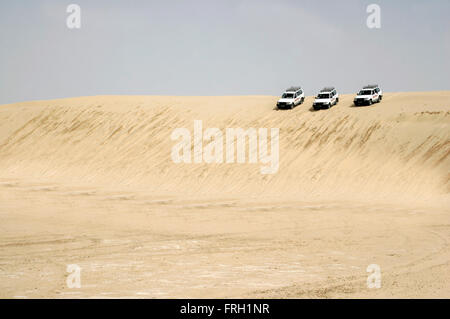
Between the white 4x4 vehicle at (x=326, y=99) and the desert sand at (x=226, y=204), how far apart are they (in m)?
1.13

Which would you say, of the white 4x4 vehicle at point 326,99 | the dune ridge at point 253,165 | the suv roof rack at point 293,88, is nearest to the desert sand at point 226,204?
the dune ridge at point 253,165

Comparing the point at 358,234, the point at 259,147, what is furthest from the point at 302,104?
the point at 358,234

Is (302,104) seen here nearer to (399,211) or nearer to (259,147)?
(259,147)

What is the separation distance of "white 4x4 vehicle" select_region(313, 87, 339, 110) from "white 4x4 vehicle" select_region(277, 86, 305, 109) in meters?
2.04

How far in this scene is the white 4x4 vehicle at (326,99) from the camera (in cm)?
3700

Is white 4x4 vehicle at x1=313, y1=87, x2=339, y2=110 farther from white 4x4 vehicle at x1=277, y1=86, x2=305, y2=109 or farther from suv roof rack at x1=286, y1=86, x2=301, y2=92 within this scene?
suv roof rack at x1=286, y1=86, x2=301, y2=92

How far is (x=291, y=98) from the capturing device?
129 ft

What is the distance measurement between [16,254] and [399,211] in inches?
558

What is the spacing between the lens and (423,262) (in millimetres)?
12391

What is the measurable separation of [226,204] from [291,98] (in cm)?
1882

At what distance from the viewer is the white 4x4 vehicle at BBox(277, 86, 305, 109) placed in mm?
38875
